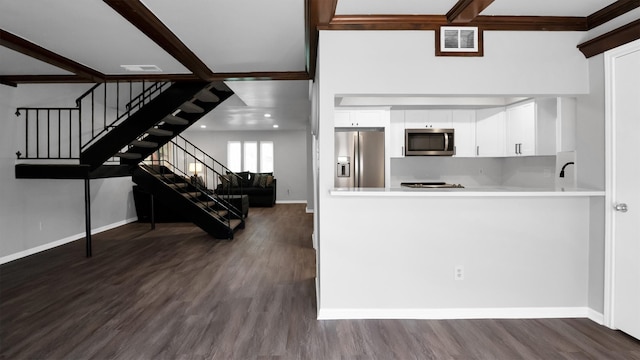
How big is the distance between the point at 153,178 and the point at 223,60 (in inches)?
125

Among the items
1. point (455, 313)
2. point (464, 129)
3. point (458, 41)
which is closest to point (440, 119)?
point (464, 129)

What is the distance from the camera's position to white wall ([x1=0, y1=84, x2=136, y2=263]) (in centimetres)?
477

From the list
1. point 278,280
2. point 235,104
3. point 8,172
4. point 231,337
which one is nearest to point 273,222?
point 235,104

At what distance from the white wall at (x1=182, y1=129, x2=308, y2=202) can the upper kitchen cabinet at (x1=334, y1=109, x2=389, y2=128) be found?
6.55 m

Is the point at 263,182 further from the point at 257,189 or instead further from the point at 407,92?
the point at 407,92

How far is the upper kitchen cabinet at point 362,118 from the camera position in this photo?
5.43 meters

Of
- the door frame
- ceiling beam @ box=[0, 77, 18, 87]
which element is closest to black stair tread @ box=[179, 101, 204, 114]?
ceiling beam @ box=[0, 77, 18, 87]

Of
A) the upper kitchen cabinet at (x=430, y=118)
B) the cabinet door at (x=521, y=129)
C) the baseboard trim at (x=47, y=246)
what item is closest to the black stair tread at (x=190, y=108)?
the baseboard trim at (x=47, y=246)

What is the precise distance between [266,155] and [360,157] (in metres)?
7.10

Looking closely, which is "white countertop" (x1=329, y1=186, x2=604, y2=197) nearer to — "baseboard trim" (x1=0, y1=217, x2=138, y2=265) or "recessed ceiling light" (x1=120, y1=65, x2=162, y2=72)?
"recessed ceiling light" (x1=120, y1=65, x2=162, y2=72)

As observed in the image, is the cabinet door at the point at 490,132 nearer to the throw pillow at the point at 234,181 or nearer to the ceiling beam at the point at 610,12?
the ceiling beam at the point at 610,12

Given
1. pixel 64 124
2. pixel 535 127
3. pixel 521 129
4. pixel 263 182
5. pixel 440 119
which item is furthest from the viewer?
pixel 263 182

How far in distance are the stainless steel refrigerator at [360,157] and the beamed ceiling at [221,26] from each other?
147 centimetres

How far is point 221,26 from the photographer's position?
306 centimetres
